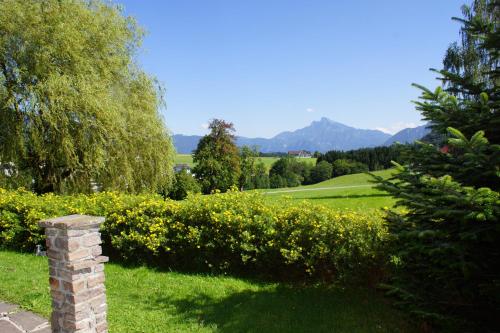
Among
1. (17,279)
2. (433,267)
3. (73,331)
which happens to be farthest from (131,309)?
(433,267)

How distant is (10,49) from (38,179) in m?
4.91

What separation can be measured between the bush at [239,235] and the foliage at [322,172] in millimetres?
72993

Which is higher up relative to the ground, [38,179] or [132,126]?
[132,126]

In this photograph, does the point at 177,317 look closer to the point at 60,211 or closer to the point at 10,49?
the point at 60,211

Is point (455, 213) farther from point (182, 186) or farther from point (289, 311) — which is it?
point (182, 186)

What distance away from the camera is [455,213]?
361 centimetres

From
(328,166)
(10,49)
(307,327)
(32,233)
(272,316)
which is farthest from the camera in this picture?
(328,166)

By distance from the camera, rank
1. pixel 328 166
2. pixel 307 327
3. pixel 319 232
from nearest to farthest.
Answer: pixel 307 327 < pixel 319 232 < pixel 328 166

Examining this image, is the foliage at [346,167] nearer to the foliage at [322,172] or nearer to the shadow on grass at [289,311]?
the foliage at [322,172]

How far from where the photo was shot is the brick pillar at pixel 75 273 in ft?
13.2

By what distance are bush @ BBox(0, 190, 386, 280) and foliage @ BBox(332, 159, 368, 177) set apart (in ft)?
221

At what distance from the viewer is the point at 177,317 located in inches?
218

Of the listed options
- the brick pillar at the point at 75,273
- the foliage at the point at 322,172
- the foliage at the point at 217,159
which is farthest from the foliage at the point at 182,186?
the foliage at the point at 322,172

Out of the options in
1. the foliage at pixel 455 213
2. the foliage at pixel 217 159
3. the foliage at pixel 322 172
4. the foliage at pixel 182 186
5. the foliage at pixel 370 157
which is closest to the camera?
the foliage at pixel 455 213
